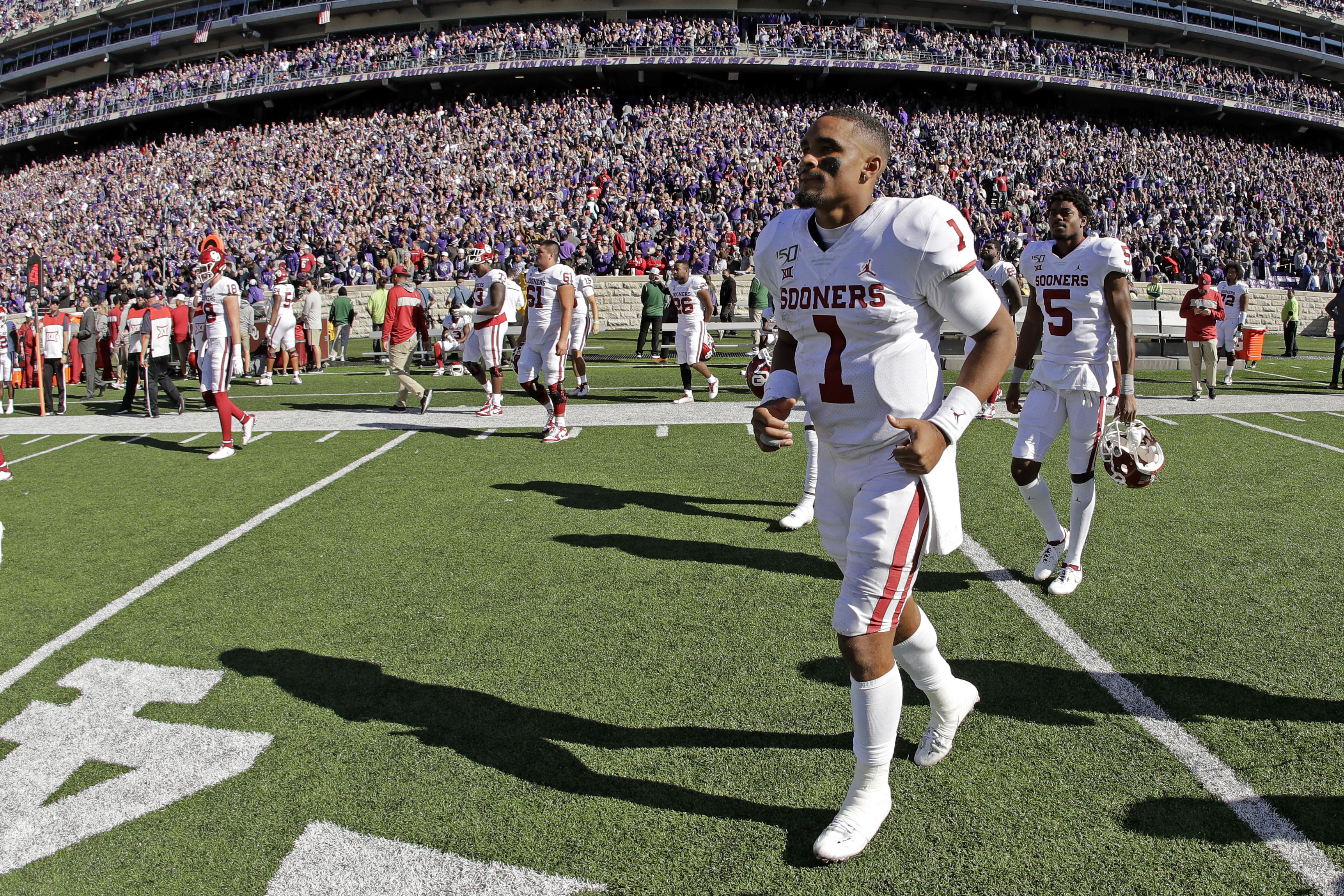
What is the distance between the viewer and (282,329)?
56.1 ft

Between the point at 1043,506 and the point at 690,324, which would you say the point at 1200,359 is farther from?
the point at 1043,506

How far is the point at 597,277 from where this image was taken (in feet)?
86.6

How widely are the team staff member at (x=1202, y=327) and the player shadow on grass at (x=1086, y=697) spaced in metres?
9.75

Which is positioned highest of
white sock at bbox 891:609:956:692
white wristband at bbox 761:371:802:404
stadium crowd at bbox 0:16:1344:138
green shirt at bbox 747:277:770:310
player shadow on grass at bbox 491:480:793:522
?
stadium crowd at bbox 0:16:1344:138

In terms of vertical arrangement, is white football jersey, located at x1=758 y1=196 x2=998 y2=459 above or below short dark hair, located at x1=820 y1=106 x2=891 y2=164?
below

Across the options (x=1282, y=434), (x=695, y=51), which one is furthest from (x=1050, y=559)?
(x=695, y=51)

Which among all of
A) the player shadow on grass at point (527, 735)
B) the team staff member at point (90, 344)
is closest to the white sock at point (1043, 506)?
the player shadow on grass at point (527, 735)

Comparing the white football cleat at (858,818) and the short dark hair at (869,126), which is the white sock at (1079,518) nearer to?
the white football cleat at (858,818)

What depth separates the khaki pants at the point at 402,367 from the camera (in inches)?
474

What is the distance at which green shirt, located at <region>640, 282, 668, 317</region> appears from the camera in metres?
A: 18.2

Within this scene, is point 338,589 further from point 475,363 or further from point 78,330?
point 78,330

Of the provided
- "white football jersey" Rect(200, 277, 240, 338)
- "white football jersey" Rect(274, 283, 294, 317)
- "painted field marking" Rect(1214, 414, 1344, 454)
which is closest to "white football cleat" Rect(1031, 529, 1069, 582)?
"painted field marking" Rect(1214, 414, 1344, 454)

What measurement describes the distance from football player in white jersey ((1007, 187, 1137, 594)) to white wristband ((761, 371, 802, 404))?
8.11 feet

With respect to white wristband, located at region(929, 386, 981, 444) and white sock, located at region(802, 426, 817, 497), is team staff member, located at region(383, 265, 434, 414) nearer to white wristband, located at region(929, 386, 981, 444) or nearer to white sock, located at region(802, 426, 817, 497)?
white sock, located at region(802, 426, 817, 497)
